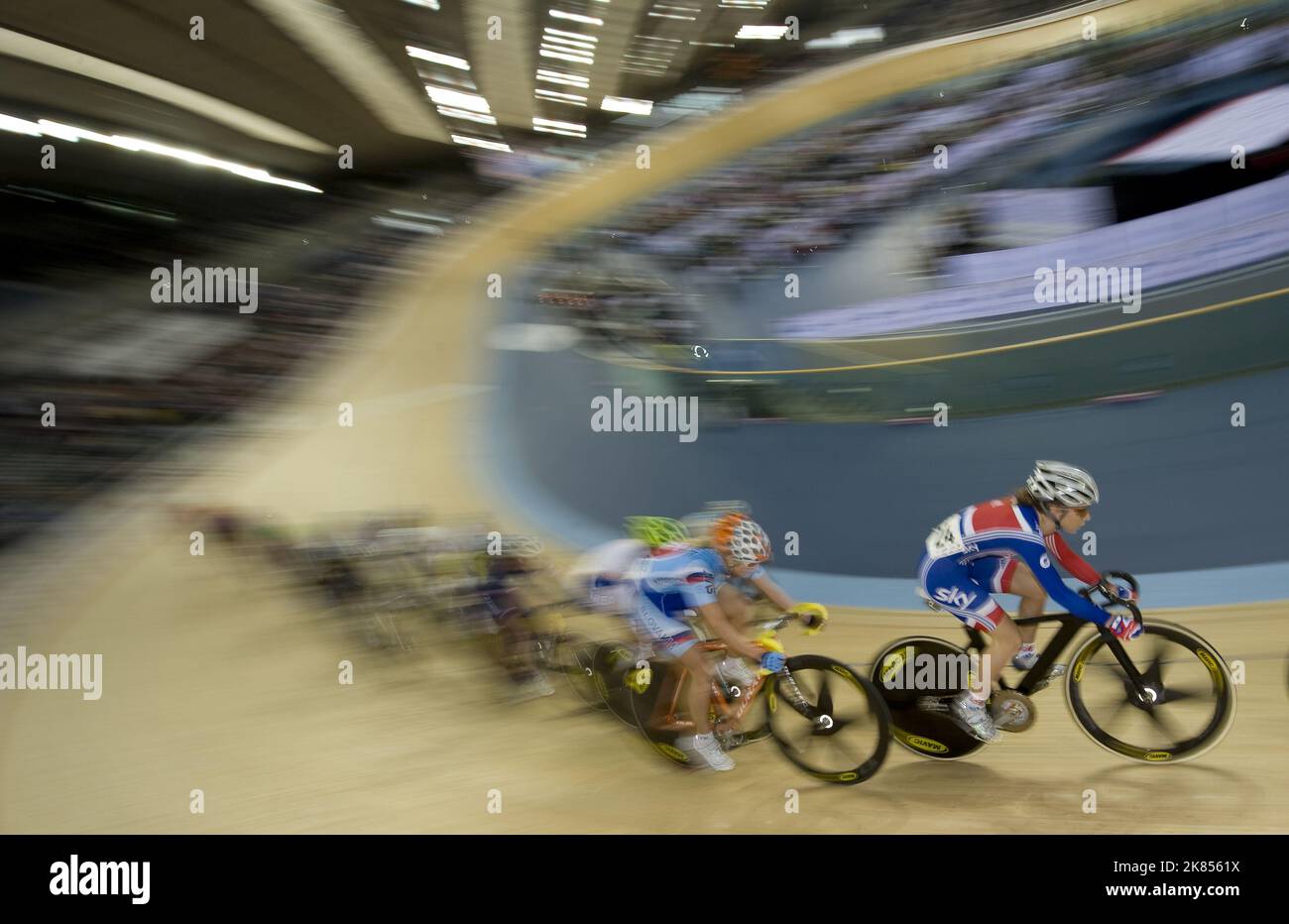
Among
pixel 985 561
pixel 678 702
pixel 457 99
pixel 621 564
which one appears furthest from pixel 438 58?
pixel 985 561

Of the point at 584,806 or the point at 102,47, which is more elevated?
the point at 102,47

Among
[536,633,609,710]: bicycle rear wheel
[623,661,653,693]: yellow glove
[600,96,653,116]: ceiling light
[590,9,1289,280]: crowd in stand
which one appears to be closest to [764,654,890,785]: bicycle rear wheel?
[623,661,653,693]: yellow glove

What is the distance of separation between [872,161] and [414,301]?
1.94m

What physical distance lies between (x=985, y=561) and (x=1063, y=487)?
34 centimetres

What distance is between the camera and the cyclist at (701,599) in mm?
2695

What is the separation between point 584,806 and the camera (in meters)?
3.07

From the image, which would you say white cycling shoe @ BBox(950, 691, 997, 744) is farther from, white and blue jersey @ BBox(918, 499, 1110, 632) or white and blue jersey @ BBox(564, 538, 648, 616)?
white and blue jersey @ BBox(564, 538, 648, 616)

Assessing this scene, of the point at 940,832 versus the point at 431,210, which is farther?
the point at 431,210

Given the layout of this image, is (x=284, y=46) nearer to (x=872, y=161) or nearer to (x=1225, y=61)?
(x=872, y=161)

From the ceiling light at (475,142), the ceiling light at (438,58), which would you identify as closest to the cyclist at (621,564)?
the ceiling light at (475,142)

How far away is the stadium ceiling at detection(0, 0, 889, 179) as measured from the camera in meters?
3.32

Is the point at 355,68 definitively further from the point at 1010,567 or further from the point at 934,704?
the point at 934,704

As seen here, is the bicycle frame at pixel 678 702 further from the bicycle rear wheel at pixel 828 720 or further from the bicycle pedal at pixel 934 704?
the bicycle pedal at pixel 934 704
